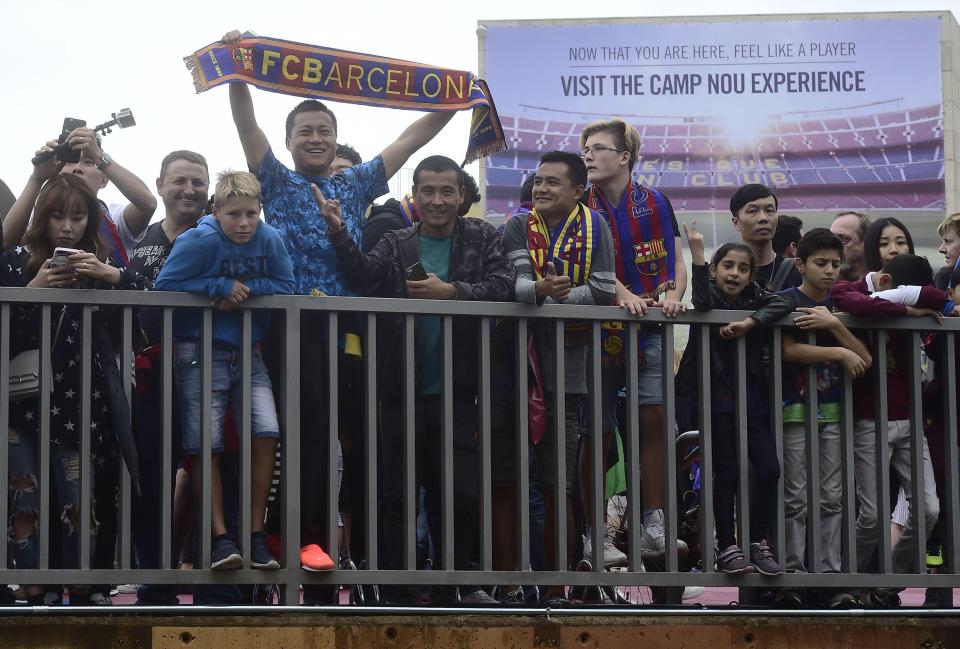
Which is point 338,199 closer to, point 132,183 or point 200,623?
point 132,183

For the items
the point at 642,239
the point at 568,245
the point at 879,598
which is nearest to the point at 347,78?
the point at 568,245

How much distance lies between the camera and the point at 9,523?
5.99 m

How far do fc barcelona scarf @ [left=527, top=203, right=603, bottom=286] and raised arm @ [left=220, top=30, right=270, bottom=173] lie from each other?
1.20 meters

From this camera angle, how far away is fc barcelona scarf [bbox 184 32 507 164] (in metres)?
6.78

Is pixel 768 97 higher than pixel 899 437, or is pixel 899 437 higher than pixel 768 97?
pixel 768 97

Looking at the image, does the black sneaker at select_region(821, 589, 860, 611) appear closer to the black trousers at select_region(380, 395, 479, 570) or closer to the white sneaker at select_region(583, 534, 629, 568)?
the white sneaker at select_region(583, 534, 629, 568)

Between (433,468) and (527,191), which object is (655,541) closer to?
(433,468)

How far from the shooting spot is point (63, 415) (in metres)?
6.11

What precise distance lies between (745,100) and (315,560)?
3687 cm

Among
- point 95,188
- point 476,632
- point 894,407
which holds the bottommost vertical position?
point 476,632

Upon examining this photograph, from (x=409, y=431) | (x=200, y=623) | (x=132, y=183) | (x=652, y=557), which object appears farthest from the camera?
(x=132, y=183)

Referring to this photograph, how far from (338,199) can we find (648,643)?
2.35 metres

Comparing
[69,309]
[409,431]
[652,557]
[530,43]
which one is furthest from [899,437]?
[530,43]

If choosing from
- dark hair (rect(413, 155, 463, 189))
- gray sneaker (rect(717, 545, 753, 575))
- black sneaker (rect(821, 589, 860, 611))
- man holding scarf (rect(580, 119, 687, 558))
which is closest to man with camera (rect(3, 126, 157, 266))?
dark hair (rect(413, 155, 463, 189))
